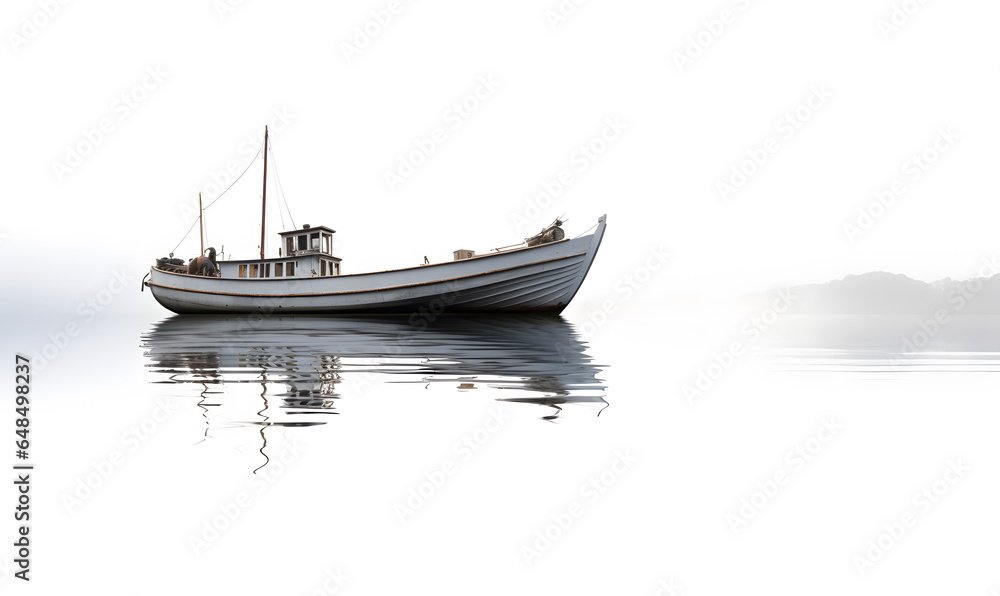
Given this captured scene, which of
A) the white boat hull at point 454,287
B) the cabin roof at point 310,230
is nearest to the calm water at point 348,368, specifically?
the white boat hull at point 454,287

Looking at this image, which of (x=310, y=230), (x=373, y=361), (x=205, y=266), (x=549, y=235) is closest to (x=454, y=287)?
(x=549, y=235)

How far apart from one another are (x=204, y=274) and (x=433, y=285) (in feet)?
39.4

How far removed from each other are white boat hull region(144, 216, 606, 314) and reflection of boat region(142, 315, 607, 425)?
3404 mm

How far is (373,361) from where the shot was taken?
9562 mm

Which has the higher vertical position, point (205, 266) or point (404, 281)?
point (205, 266)

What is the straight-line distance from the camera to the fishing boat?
19.0m

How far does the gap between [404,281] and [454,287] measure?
1887 millimetres

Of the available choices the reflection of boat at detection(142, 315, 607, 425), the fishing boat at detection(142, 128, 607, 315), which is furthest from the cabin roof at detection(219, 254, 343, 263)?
the reflection of boat at detection(142, 315, 607, 425)

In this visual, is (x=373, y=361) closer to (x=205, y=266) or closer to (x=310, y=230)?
(x=310, y=230)

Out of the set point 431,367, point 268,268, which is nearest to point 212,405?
point 431,367

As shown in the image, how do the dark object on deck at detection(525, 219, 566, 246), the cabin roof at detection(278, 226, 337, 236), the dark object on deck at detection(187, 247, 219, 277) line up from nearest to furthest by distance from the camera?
the dark object on deck at detection(525, 219, 566, 246) → the cabin roof at detection(278, 226, 337, 236) → the dark object on deck at detection(187, 247, 219, 277)

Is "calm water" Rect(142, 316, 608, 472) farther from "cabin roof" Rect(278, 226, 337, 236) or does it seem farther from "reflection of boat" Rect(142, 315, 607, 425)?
"cabin roof" Rect(278, 226, 337, 236)

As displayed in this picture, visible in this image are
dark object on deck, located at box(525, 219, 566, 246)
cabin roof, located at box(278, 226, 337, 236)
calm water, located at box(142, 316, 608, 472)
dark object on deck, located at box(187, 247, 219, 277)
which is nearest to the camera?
calm water, located at box(142, 316, 608, 472)

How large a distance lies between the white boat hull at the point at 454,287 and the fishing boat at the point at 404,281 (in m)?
0.04
